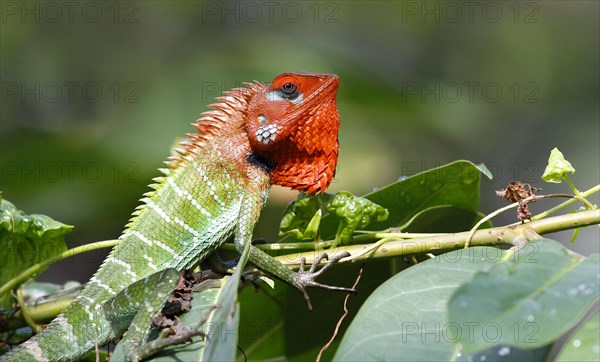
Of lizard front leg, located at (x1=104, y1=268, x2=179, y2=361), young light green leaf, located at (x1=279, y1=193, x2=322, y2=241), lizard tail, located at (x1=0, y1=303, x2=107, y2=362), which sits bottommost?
lizard tail, located at (x1=0, y1=303, x2=107, y2=362)

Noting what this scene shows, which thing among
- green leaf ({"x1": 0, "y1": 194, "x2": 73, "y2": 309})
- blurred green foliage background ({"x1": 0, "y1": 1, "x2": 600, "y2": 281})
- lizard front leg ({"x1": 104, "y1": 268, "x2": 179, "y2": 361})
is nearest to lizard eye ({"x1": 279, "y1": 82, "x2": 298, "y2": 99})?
lizard front leg ({"x1": 104, "y1": 268, "x2": 179, "y2": 361})

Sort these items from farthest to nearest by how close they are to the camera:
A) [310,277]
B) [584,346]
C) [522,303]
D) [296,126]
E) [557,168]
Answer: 1. [296,126]
2. [310,277]
3. [557,168]
4. [584,346]
5. [522,303]

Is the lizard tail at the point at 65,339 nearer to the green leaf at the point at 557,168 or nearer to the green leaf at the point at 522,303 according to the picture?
the green leaf at the point at 522,303

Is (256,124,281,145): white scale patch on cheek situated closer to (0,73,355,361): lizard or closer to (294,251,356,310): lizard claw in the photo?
(0,73,355,361): lizard

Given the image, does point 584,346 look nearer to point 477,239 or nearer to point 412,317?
point 412,317

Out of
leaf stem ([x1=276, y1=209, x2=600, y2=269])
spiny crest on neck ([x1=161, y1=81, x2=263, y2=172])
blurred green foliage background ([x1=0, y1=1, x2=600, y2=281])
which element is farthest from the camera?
blurred green foliage background ([x1=0, y1=1, x2=600, y2=281])

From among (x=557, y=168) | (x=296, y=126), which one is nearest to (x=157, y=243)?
(x=296, y=126)

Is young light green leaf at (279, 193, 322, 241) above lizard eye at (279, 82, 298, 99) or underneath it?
underneath

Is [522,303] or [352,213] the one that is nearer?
[522,303]
